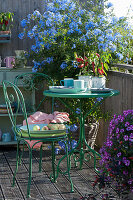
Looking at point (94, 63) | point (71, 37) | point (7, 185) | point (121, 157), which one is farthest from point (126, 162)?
point (71, 37)

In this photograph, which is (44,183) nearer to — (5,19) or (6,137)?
(6,137)

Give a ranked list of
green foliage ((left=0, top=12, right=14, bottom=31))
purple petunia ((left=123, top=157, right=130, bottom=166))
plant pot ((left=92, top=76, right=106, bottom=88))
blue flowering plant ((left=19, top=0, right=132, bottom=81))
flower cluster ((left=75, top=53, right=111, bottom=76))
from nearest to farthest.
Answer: purple petunia ((left=123, top=157, right=130, bottom=166))
plant pot ((left=92, top=76, right=106, bottom=88))
flower cluster ((left=75, top=53, right=111, bottom=76))
blue flowering plant ((left=19, top=0, right=132, bottom=81))
green foliage ((left=0, top=12, right=14, bottom=31))

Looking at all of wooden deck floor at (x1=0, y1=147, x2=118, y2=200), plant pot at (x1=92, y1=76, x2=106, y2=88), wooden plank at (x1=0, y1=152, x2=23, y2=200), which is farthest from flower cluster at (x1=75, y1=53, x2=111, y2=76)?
wooden plank at (x1=0, y1=152, x2=23, y2=200)

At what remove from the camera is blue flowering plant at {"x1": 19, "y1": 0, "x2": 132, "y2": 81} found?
3957mm

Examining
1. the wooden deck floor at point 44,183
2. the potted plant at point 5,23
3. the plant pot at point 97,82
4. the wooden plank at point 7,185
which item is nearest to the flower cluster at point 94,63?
the plant pot at point 97,82

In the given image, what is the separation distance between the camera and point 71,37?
13.3 feet

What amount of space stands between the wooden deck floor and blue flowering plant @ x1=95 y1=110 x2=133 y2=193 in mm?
389

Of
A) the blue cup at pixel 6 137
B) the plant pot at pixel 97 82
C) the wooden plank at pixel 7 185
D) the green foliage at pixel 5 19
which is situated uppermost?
the green foliage at pixel 5 19

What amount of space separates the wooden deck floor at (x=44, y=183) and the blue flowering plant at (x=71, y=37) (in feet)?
3.50

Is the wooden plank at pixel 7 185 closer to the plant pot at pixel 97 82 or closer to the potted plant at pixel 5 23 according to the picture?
the plant pot at pixel 97 82

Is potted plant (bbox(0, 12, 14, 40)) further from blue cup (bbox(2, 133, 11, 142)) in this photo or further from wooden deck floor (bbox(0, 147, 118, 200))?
wooden deck floor (bbox(0, 147, 118, 200))

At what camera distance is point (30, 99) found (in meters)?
4.78

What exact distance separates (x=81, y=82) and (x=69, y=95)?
0.21 metres

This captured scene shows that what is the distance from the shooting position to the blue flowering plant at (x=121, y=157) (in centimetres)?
238
